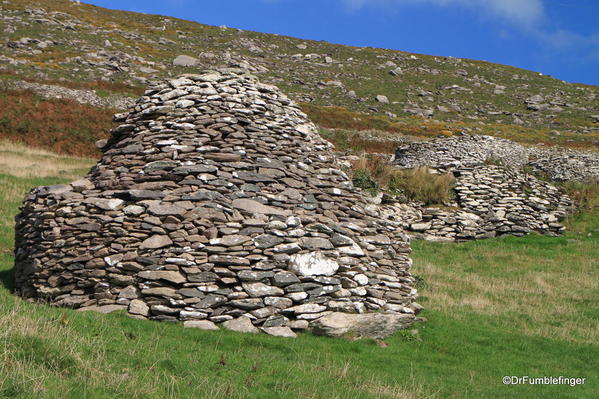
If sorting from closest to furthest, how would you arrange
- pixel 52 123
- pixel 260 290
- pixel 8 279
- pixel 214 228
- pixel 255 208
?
pixel 260 290, pixel 214 228, pixel 255 208, pixel 8 279, pixel 52 123

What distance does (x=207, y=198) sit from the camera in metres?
10.5

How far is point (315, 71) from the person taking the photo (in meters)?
81.2

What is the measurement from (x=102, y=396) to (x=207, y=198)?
6175 millimetres

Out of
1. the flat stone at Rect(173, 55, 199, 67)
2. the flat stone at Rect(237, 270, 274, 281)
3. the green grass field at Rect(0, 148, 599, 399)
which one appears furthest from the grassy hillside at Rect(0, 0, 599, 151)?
the flat stone at Rect(237, 270, 274, 281)

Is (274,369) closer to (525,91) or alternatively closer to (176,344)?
(176,344)

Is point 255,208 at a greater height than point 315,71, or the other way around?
point 315,71

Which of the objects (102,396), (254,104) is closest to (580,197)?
(254,104)

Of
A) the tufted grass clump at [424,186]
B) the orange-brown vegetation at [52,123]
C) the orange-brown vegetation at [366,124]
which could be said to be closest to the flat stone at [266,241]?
the tufted grass clump at [424,186]

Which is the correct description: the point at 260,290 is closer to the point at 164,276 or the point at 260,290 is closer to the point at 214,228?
the point at 214,228

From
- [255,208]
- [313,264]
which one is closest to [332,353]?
[313,264]

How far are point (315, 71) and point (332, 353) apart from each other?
76081 mm

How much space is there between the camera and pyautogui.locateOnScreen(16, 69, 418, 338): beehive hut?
943 centimetres

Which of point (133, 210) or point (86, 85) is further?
point (86, 85)

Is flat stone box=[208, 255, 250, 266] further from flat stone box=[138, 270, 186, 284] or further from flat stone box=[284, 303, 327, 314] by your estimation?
flat stone box=[284, 303, 327, 314]
